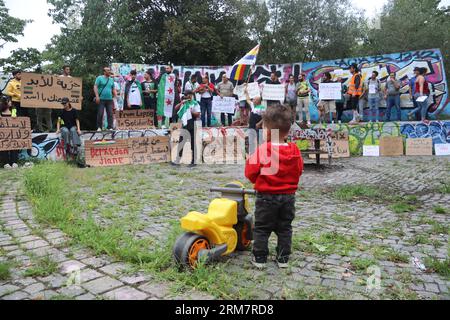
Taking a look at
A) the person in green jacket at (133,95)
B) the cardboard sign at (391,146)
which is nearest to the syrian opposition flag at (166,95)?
the person in green jacket at (133,95)

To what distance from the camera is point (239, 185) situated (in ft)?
12.3

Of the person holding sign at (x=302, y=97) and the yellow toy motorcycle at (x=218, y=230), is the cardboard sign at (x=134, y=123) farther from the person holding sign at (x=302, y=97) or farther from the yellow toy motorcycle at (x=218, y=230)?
the yellow toy motorcycle at (x=218, y=230)

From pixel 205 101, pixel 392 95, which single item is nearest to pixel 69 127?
pixel 205 101

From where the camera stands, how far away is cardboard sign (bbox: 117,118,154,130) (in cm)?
1295

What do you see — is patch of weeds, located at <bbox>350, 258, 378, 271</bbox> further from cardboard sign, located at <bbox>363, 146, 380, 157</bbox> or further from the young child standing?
cardboard sign, located at <bbox>363, 146, 380, 157</bbox>

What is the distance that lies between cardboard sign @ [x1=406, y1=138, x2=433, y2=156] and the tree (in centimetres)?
2435

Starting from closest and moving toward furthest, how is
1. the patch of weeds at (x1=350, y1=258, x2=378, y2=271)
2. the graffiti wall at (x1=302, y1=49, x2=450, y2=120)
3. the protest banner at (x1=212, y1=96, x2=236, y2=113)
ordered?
the patch of weeds at (x1=350, y1=258, x2=378, y2=271) → the protest banner at (x1=212, y1=96, x2=236, y2=113) → the graffiti wall at (x1=302, y1=49, x2=450, y2=120)

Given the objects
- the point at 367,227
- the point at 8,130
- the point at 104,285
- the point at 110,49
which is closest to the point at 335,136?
the point at 367,227

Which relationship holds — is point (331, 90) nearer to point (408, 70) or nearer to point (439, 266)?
point (408, 70)

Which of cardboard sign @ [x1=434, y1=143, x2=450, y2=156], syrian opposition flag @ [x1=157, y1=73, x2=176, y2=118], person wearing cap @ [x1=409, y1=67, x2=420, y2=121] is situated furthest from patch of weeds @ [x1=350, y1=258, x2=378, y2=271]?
person wearing cap @ [x1=409, y1=67, x2=420, y2=121]

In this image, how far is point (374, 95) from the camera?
15.1m

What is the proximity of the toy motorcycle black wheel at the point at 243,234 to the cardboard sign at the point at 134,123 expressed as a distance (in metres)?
10.1

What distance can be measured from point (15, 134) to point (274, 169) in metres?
9.23

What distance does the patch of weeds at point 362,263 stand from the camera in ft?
11.0
